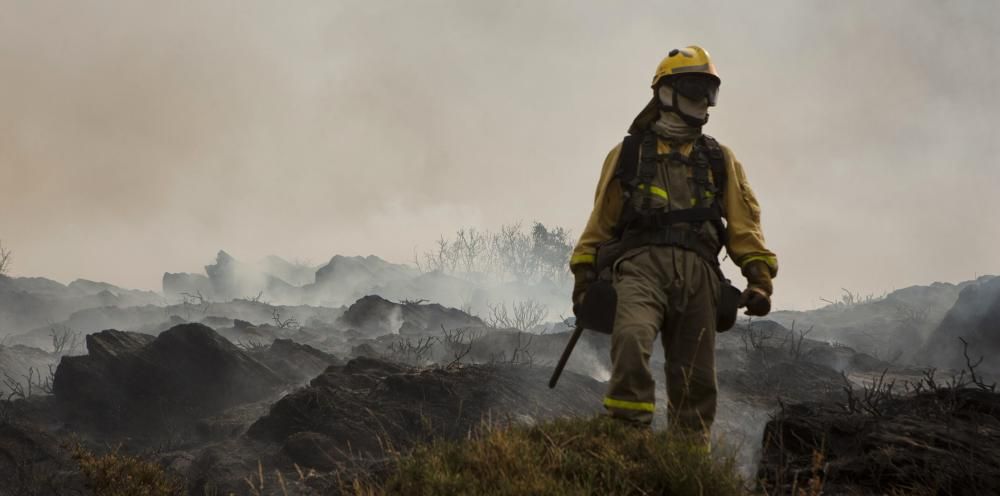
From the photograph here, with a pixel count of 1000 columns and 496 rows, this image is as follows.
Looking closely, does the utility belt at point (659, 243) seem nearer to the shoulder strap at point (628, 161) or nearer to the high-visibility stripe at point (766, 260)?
the high-visibility stripe at point (766, 260)

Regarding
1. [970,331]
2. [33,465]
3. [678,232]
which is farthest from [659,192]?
[970,331]

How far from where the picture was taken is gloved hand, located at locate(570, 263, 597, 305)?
3.95 m

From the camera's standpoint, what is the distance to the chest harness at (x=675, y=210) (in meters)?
3.79

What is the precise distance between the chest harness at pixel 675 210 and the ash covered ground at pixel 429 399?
42.6 inches

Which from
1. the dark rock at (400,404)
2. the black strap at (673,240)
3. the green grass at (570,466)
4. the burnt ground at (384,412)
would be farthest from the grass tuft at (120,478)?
the black strap at (673,240)

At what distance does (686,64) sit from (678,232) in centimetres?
99

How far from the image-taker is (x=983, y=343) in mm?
17000

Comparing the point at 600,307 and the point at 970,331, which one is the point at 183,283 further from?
the point at 600,307

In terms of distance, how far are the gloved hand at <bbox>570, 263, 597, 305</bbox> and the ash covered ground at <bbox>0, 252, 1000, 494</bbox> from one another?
739 millimetres

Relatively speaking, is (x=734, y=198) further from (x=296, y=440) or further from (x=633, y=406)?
(x=296, y=440)

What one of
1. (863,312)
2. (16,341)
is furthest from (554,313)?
(16,341)

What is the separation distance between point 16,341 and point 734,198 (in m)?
37.1

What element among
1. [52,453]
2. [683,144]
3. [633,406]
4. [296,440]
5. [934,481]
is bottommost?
[52,453]

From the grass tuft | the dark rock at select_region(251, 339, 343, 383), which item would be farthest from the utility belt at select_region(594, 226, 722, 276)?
the dark rock at select_region(251, 339, 343, 383)
